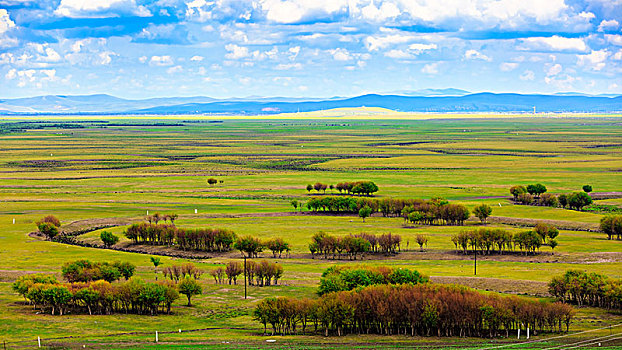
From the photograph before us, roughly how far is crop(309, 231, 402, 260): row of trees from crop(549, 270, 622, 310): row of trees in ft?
87.1

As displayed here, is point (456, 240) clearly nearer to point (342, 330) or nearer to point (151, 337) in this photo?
point (342, 330)

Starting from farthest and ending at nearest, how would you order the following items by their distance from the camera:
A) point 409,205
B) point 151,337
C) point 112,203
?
point 112,203 → point 409,205 → point 151,337

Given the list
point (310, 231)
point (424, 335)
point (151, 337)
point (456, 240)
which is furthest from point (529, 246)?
point (151, 337)

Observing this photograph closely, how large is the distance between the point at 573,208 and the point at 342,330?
247 ft

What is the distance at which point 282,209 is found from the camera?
125 m

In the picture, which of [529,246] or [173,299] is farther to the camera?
[529,246]

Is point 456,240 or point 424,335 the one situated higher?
point 456,240

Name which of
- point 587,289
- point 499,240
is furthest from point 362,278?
point 499,240

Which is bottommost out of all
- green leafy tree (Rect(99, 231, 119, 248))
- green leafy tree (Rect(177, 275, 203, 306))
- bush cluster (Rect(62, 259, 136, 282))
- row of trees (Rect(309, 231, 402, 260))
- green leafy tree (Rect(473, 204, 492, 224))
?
green leafy tree (Rect(177, 275, 203, 306))

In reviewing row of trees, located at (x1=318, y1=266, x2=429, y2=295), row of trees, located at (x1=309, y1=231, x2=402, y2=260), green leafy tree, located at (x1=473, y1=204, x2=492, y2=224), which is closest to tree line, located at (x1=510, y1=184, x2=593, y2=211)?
green leafy tree, located at (x1=473, y1=204, x2=492, y2=224)

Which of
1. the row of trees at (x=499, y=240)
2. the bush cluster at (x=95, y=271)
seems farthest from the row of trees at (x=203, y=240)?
the row of trees at (x=499, y=240)

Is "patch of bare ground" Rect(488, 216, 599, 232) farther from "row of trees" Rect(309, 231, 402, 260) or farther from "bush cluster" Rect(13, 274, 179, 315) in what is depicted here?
"bush cluster" Rect(13, 274, 179, 315)

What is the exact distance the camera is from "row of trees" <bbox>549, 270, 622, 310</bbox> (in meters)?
64.3

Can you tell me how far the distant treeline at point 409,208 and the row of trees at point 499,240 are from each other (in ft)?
55.5
